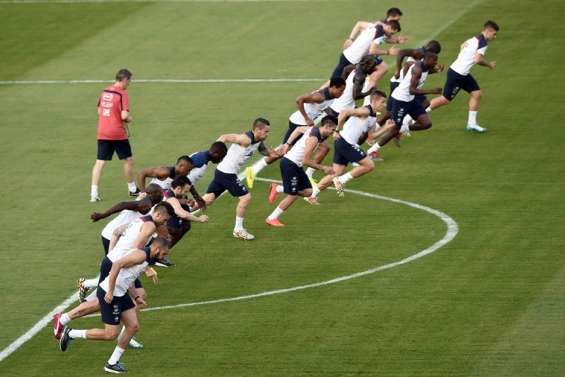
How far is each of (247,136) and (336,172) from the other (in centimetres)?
326

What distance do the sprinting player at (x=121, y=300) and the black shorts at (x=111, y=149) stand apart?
29.1ft

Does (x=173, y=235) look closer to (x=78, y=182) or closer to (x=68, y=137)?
(x=78, y=182)

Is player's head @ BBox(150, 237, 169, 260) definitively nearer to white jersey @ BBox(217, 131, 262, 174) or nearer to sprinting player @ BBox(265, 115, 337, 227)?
white jersey @ BBox(217, 131, 262, 174)

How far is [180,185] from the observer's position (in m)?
22.5

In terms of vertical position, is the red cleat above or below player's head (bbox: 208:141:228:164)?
below

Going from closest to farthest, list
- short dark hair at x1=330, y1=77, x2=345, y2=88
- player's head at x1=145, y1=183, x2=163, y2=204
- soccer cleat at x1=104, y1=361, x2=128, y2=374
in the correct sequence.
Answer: soccer cleat at x1=104, y1=361, x2=128, y2=374 → player's head at x1=145, y1=183, x2=163, y2=204 → short dark hair at x1=330, y1=77, x2=345, y2=88

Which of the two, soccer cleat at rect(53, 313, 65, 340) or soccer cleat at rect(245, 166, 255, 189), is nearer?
soccer cleat at rect(53, 313, 65, 340)

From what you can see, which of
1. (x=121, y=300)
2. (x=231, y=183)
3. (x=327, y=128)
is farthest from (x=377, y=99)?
(x=121, y=300)

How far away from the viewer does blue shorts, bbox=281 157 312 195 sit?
85.1ft

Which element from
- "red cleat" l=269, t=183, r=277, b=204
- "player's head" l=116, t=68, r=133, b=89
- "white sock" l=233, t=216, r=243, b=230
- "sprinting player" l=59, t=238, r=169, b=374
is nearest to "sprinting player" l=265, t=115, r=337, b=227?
"red cleat" l=269, t=183, r=277, b=204

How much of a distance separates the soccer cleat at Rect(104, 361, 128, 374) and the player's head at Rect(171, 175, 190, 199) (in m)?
4.33

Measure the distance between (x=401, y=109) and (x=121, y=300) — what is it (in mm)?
12767

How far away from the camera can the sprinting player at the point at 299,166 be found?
25.8 meters

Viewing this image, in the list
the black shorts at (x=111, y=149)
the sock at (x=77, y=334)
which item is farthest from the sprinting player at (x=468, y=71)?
the sock at (x=77, y=334)
